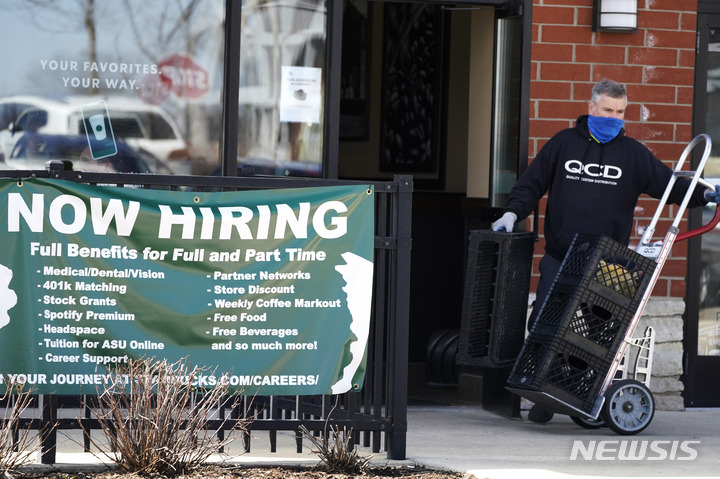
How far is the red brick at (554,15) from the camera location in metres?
8.19

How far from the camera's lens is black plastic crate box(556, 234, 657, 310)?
6867 mm

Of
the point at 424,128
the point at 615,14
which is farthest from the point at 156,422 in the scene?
the point at 424,128

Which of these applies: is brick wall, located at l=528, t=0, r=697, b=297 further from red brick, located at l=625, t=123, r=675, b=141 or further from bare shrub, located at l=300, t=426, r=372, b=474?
bare shrub, located at l=300, t=426, r=372, b=474

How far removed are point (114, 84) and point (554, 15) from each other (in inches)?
121

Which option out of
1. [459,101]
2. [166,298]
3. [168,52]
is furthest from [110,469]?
[459,101]

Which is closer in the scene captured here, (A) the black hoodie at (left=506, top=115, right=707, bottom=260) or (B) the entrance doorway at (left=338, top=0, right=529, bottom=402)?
(A) the black hoodie at (left=506, top=115, right=707, bottom=260)

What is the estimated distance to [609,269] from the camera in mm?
6938

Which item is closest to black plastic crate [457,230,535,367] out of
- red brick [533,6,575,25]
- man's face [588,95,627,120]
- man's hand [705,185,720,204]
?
man's face [588,95,627,120]

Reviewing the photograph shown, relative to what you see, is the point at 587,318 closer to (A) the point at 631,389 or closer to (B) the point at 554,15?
(A) the point at 631,389

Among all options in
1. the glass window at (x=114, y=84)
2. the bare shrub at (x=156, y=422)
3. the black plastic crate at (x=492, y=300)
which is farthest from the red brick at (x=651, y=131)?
the bare shrub at (x=156, y=422)

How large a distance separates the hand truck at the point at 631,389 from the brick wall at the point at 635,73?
1.03m

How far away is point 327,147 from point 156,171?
44.7 inches

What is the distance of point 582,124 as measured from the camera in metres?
7.53

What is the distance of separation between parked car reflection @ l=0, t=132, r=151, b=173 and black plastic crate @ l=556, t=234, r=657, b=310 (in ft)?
9.14
